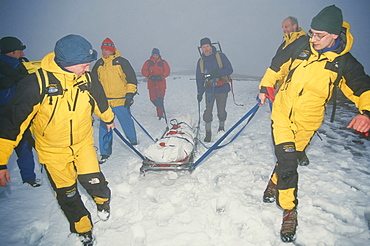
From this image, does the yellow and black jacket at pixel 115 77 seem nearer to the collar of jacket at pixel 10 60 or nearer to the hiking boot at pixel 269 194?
the collar of jacket at pixel 10 60

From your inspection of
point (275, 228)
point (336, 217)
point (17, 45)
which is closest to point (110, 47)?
point (17, 45)

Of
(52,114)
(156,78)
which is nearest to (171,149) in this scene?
(52,114)

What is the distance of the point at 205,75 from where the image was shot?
508cm

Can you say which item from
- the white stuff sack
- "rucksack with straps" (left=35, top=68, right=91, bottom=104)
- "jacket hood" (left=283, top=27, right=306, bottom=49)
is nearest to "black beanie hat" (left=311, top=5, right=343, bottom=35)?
"jacket hood" (left=283, top=27, right=306, bottom=49)

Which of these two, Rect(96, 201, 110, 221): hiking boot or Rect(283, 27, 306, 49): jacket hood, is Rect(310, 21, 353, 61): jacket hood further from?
Rect(96, 201, 110, 221): hiking boot

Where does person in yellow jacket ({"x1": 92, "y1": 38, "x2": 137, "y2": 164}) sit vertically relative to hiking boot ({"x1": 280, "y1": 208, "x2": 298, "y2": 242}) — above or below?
above

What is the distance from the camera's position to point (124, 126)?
191 inches

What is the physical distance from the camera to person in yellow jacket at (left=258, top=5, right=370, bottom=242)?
2.00 m

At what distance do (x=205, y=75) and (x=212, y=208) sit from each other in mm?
3321

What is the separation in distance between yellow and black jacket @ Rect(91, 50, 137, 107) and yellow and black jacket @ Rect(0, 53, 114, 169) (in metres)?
2.12

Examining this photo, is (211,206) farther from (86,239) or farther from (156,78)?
(156,78)

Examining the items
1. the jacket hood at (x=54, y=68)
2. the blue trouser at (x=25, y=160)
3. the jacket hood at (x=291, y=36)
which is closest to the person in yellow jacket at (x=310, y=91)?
the jacket hood at (x=291, y=36)

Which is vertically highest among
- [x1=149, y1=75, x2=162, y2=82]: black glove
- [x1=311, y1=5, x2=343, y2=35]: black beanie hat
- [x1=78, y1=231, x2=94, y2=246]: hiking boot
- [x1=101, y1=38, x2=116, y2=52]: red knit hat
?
[x1=311, y1=5, x2=343, y2=35]: black beanie hat

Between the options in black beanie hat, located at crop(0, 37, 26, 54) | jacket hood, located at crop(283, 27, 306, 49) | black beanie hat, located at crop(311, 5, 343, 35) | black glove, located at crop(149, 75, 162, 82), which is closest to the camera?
black beanie hat, located at crop(311, 5, 343, 35)
